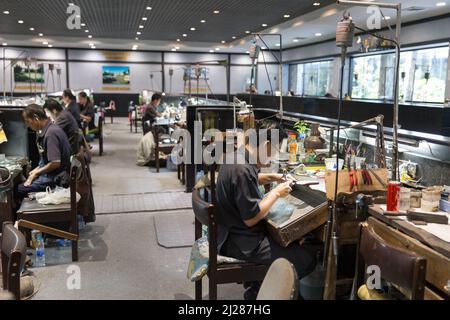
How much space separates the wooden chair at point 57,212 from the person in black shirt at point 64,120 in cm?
138

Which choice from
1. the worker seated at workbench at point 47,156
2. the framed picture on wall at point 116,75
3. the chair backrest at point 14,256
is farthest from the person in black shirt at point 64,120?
the framed picture on wall at point 116,75

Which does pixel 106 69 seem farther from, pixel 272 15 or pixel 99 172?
pixel 99 172

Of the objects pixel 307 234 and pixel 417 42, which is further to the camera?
pixel 417 42

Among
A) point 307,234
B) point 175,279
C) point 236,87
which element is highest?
point 236,87

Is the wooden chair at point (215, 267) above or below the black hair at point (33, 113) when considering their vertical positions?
below

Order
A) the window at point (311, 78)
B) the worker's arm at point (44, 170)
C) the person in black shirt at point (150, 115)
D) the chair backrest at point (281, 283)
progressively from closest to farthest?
1. the chair backrest at point (281, 283)
2. the worker's arm at point (44, 170)
3. the person in black shirt at point (150, 115)
4. the window at point (311, 78)

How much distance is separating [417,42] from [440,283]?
1006 centimetres

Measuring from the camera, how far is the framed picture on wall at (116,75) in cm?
1914

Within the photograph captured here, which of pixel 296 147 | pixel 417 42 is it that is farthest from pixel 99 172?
pixel 417 42

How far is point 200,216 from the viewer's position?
7.93ft

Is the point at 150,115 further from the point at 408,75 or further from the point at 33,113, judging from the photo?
the point at 408,75

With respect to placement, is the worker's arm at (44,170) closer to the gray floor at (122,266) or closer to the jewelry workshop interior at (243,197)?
the jewelry workshop interior at (243,197)

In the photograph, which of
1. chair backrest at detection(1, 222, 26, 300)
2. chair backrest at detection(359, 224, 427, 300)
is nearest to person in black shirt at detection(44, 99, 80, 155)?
chair backrest at detection(1, 222, 26, 300)

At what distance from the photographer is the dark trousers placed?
97.8 inches
